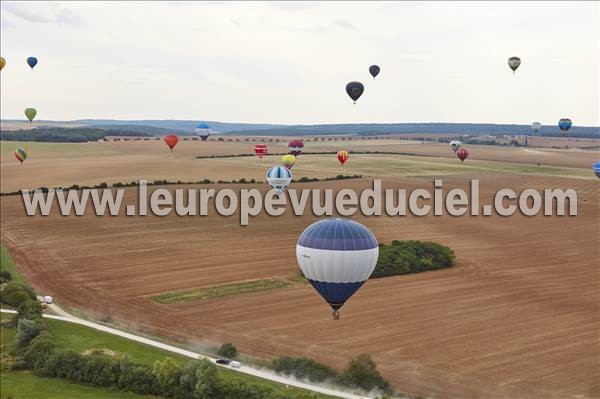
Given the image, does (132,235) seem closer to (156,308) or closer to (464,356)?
(156,308)

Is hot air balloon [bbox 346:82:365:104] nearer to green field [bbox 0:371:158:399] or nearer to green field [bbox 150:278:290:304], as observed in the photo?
green field [bbox 150:278:290:304]

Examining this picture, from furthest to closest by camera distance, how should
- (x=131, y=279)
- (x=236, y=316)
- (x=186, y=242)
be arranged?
(x=186, y=242)
(x=131, y=279)
(x=236, y=316)

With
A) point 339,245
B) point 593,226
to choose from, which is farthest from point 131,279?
point 593,226

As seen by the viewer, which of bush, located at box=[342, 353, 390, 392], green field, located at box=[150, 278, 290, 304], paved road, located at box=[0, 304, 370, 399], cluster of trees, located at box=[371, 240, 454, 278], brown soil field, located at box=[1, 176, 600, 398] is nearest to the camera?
bush, located at box=[342, 353, 390, 392]

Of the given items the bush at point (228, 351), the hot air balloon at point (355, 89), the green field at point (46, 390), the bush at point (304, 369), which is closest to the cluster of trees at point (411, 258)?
the bush at point (228, 351)

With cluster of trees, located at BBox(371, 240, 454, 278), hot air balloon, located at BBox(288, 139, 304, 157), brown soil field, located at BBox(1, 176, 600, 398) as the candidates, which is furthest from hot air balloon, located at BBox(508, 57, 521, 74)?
cluster of trees, located at BBox(371, 240, 454, 278)

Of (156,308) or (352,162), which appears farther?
(352,162)
